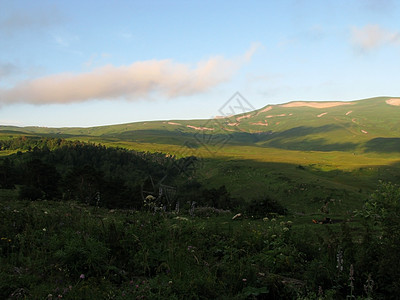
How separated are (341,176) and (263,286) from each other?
6907 cm

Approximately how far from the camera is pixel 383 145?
175625mm

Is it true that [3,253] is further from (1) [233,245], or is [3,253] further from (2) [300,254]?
(2) [300,254]

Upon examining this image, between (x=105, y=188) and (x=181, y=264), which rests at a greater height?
(x=181, y=264)

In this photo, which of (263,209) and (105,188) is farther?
(105,188)

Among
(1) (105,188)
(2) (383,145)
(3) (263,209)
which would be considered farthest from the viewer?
(2) (383,145)

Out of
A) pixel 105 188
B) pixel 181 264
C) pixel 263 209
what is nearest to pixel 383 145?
pixel 105 188

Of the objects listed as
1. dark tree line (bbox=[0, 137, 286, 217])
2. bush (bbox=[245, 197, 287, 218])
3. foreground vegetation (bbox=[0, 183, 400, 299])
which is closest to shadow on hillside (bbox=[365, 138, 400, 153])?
dark tree line (bbox=[0, 137, 286, 217])

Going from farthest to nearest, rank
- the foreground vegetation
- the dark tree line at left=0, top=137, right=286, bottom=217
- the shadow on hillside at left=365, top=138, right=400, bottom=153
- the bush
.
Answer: the shadow on hillside at left=365, top=138, right=400, bottom=153
the dark tree line at left=0, top=137, right=286, bottom=217
the bush
the foreground vegetation

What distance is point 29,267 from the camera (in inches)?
245

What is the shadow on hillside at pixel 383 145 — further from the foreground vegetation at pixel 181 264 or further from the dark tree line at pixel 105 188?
the foreground vegetation at pixel 181 264

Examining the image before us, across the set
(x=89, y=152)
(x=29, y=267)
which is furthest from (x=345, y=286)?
(x=89, y=152)

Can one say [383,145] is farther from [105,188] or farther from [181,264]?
[181,264]

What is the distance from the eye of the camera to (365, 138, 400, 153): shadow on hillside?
166 meters

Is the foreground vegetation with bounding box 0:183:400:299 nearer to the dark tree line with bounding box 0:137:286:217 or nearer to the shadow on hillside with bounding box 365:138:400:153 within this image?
the dark tree line with bounding box 0:137:286:217
